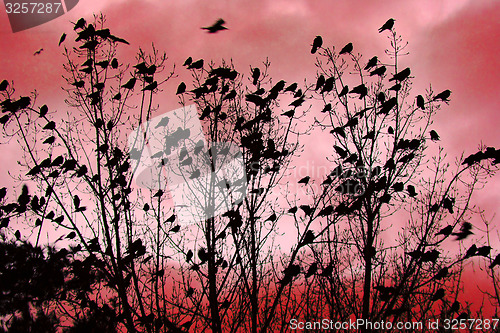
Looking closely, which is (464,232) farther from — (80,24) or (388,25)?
(80,24)

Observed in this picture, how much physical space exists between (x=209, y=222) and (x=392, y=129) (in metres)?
4.90

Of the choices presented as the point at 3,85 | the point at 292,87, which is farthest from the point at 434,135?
the point at 3,85

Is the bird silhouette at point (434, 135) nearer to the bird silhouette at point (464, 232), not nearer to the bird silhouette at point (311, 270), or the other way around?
the bird silhouette at point (464, 232)

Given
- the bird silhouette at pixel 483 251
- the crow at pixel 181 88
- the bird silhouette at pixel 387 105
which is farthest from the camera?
the bird silhouette at pixel 387 105

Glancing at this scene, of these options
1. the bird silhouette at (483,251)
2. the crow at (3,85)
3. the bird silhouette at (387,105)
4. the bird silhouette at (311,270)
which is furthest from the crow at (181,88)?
the bird silhouette at (483,251)

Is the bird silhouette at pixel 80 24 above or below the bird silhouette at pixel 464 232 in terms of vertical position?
above

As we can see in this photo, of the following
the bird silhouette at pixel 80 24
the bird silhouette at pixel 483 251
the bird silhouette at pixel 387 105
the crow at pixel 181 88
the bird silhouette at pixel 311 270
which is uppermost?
the bird silhouette at pixel 80 24

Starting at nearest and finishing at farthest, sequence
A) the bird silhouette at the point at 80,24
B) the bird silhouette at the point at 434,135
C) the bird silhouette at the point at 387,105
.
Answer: the bird silhouette at the point at 80,24 → the bird silhouette at the point at 387,105 → the bird silhouette at the point at 434,135

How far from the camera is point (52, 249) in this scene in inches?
287

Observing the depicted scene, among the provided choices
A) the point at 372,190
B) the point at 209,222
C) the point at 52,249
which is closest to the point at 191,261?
the point at 209,222

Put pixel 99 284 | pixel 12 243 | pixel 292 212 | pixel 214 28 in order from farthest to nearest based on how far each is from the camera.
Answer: pixel 99 284 → pixel 12 243 → pixel 292 212 → pixel 214 28

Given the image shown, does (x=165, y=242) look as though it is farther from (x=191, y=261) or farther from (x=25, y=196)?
(x=25, y=196)

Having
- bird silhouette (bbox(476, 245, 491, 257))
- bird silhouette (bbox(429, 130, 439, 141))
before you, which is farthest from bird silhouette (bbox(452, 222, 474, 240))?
bird silhouette (bbox(429, 130, 439, 141))

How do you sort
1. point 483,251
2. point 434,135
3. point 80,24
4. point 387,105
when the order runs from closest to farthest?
1. point 483,251
2. point 80,24
3. point 387,105
4. point 434,135
